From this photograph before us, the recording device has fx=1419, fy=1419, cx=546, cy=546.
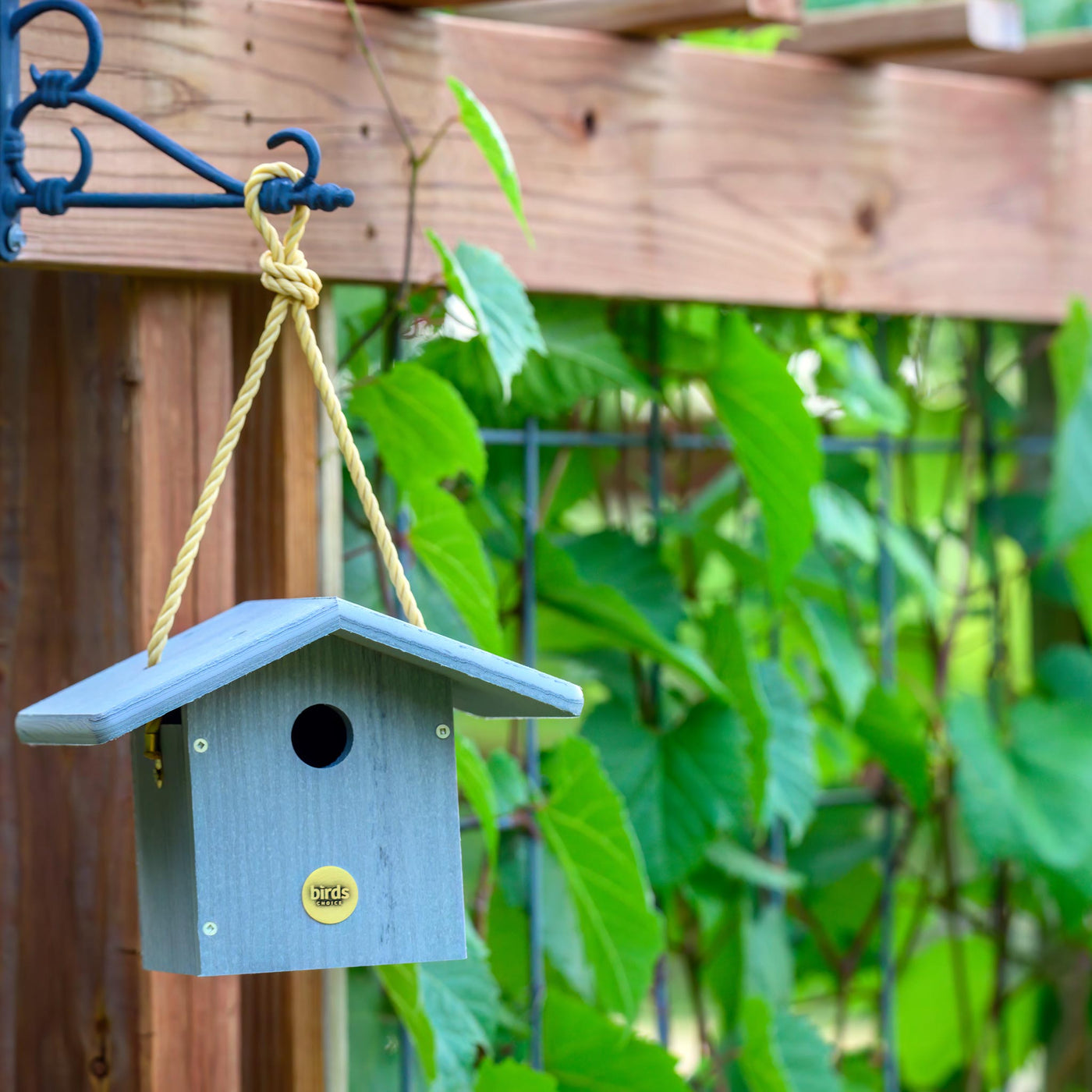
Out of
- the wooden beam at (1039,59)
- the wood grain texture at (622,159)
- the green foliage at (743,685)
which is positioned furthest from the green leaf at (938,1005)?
the wooden beam at (1039,59)

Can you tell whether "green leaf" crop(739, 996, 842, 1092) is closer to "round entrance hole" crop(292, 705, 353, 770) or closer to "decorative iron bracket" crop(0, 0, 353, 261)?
"round entrance hole" crop(292, 705, 353, 770)

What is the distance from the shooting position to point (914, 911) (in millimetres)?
1993

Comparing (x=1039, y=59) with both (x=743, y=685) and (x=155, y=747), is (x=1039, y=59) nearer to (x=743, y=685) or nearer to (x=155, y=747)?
(x=743, y=685)

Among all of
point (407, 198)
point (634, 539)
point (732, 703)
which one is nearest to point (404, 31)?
point (407, 198)

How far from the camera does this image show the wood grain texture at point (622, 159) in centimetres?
101

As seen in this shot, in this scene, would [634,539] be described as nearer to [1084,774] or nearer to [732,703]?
[732,703]

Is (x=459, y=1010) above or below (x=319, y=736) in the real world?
below

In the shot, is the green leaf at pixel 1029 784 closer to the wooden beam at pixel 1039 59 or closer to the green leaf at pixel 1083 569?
the green leaf at pixel 1083 569

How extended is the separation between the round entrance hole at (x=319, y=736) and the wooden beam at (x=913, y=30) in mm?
884

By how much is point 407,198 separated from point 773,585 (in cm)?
52

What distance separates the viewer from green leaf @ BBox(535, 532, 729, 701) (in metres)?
1.36

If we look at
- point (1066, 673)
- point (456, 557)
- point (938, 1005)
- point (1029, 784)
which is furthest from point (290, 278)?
point (938, 1005)

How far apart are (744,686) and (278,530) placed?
0.55 metres

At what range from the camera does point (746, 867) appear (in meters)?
1.55
